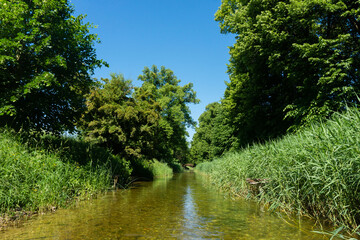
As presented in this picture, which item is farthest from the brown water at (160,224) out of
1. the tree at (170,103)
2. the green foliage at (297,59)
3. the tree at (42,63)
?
the tree at (170,103)

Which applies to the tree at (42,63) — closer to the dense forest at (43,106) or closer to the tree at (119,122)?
the dense forest at (43,106)

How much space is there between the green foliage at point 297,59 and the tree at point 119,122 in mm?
8151

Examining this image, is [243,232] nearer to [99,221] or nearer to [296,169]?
[296,169]

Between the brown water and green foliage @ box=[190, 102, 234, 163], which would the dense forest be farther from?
Answer: green foliage @ box=[190, 102, 234, 163]

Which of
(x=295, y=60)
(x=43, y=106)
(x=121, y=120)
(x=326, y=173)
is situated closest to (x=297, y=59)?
(x=295, y=60)

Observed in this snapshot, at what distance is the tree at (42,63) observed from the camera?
324 inches

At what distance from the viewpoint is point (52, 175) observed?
727cm

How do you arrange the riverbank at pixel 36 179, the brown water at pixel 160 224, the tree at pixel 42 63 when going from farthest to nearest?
the tree at pixel 42 63, the riverbank at pixel 36 179, the brown water at pixel 160 224

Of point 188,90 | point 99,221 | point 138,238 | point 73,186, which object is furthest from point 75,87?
point 188,90

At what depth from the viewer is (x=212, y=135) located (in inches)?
1531

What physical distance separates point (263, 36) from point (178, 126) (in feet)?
80.1

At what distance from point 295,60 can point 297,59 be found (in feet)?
1.13

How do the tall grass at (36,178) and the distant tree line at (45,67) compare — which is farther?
the distant tree line at (45,67)

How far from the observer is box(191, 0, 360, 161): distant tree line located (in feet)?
36.2
